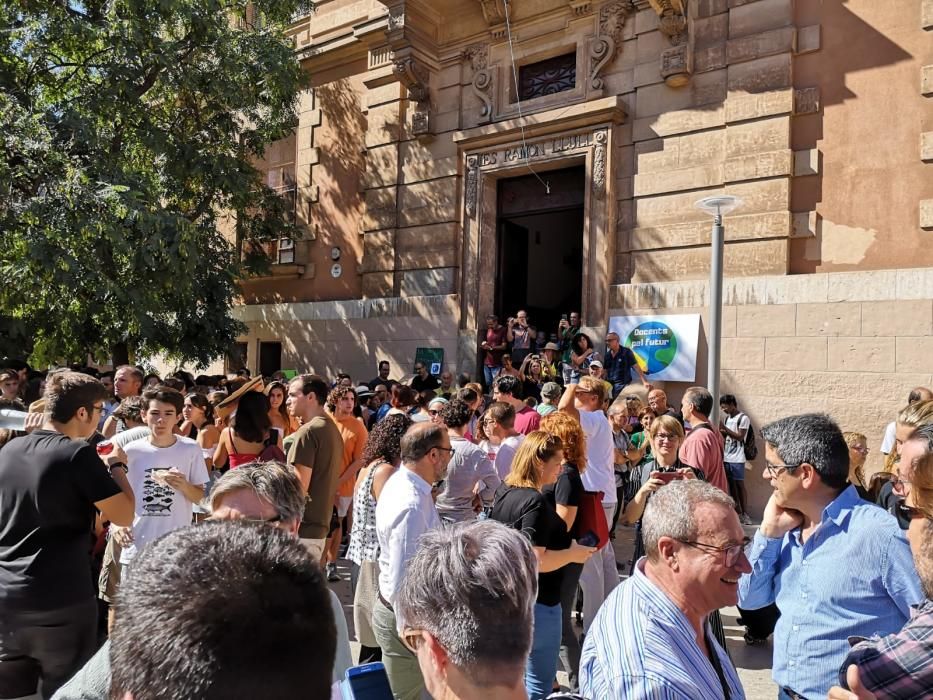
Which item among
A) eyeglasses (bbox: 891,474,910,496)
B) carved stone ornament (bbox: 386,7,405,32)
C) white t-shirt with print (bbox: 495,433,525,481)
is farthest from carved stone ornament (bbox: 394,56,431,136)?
eyeglasses (bbox: 891,474,910,496)

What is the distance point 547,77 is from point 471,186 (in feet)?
7.61

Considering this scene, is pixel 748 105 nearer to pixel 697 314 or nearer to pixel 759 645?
pixel 697 314

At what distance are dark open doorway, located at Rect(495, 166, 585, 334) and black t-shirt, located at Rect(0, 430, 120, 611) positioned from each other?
10.6 meters

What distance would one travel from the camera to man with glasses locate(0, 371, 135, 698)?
9.67 feet

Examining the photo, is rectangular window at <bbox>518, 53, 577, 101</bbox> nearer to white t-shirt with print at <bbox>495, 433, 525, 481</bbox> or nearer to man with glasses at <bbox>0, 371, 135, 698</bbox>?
white t-shirt with print at <bbox>495, 433, 525, 481</bbox>

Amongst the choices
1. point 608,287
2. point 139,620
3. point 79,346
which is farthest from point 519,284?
point 139,620

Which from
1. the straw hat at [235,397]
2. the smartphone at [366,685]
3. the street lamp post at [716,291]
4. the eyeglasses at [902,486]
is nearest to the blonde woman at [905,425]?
the eyeglasses at [902,486]

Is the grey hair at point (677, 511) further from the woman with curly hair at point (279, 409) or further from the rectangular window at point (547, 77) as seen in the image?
the rectangular window at point (547, 77)

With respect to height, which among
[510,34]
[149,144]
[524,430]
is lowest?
[524,430]

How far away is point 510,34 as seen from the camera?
41.8 feet

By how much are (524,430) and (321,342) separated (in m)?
9.13

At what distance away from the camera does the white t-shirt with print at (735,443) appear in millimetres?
9258

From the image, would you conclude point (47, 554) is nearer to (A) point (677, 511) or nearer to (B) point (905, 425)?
(A) point (677, 511)

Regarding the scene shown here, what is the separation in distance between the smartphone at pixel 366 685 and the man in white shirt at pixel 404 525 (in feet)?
4.72
